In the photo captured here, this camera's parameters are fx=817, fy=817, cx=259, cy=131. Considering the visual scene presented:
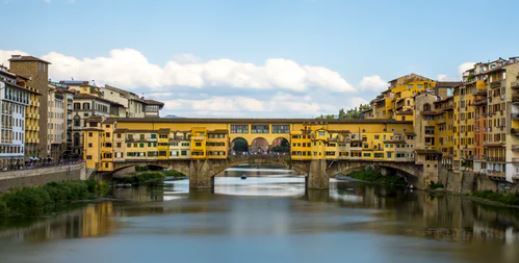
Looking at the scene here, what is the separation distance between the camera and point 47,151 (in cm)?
6800

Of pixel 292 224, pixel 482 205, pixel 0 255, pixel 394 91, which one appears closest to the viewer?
pixel 0 255

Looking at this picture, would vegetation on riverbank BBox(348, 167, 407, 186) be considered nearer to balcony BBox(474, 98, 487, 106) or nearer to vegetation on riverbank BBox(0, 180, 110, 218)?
balcony BBox(474, 98, 487, 106)

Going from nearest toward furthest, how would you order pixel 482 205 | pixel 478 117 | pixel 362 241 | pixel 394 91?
pixel 362 241
pixel 482 205
pixel 478 117
pixel 394 91

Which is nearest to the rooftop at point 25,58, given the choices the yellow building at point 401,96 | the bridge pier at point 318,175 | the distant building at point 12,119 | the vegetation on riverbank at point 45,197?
the distant building at point 12,119

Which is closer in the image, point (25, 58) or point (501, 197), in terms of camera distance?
point (501, 197)

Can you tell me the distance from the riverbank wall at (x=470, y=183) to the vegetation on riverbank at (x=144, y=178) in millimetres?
26543

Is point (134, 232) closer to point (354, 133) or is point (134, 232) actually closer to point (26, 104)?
point (26, 104)

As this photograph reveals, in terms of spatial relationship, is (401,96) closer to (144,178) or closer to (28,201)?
(144,178)

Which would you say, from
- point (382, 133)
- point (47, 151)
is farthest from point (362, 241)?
point (47, 151)

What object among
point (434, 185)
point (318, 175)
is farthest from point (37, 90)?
point (434, 185)

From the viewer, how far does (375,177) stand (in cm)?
7894

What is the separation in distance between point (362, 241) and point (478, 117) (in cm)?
2250

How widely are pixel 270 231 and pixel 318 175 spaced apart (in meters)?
27.5

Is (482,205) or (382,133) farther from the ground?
(382,133)
